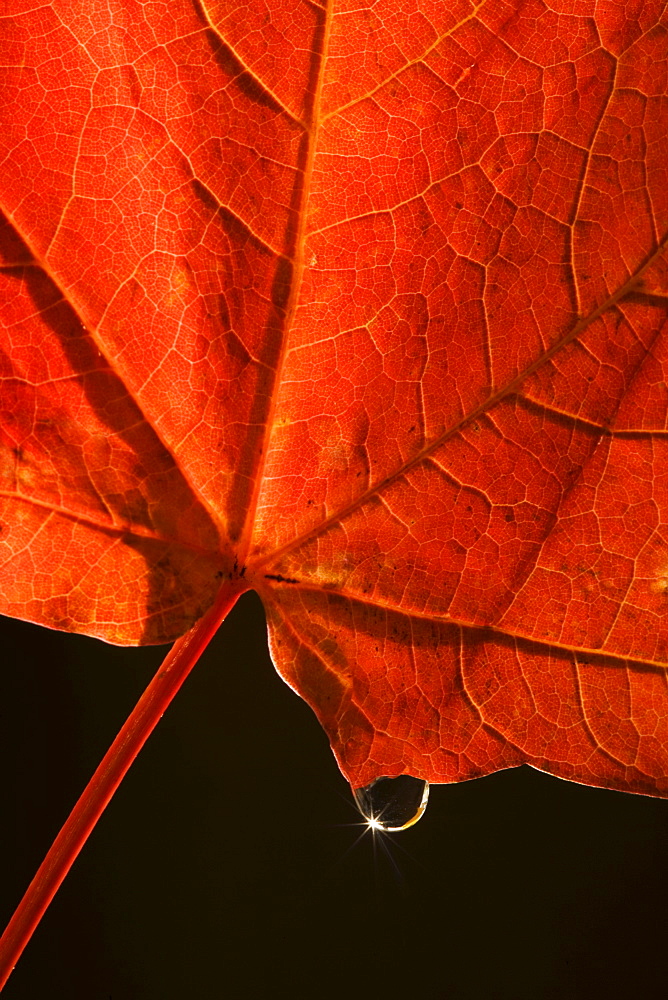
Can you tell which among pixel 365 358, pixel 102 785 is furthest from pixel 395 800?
pixel 365 358

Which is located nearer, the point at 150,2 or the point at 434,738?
the point at 150,2

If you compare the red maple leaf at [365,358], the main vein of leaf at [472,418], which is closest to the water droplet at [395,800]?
the red maple leaf at [365,358]

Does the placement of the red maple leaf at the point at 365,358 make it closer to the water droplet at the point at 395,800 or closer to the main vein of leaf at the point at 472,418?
the main vein of leaf at the point at 472,418

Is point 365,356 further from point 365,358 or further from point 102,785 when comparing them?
point 102,785

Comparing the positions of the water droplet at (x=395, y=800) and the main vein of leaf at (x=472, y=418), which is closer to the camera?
the main vein of leaf at (x=472, y=418)

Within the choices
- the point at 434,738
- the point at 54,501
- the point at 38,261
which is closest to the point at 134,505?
the point at 54,501

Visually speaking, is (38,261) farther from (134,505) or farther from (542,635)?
(542,635)

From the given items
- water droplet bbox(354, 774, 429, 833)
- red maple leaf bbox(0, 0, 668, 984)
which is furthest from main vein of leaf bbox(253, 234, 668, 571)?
water droplet bbox(354, 774, 429, 833)

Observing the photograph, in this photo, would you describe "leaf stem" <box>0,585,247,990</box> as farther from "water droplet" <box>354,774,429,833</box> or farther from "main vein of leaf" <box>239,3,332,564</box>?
"water droplet" <box>354,774,429,833</box>
